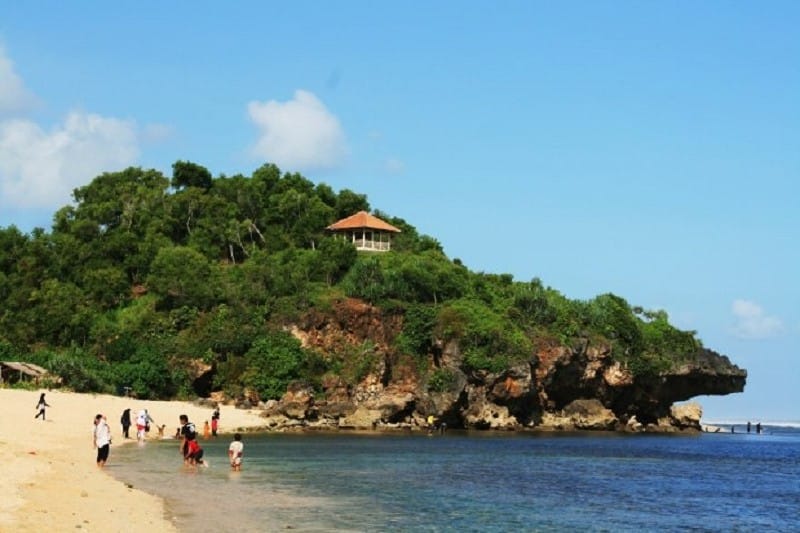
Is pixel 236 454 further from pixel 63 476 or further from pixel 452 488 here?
pixel 452 488

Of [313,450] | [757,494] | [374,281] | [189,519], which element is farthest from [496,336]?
[189,519]

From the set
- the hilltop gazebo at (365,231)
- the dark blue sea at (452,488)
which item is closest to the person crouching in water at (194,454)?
the dark blue sea at (452,488)

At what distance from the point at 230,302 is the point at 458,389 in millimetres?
20715

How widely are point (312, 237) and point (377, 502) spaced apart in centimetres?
6542

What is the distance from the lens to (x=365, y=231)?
9138cm

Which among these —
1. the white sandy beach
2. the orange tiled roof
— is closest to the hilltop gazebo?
the orange tiled roof

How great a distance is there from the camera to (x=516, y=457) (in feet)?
157

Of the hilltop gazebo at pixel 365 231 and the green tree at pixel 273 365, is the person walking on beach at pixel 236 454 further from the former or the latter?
the hilltop gazebo at pixel 365 231

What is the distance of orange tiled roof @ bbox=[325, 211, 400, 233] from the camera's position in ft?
296

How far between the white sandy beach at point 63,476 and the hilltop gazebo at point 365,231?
122ft

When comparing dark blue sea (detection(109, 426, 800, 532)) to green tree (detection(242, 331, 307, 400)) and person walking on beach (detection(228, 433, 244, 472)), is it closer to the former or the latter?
person walking on beach (detection(228, 433, 244, 472))

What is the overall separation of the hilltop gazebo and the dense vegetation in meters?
1.37

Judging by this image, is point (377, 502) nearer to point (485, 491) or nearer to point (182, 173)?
point (485, 491)

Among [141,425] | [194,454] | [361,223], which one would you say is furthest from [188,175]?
[194,454]
